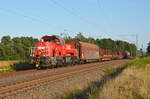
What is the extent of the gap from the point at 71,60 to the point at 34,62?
6.87 m

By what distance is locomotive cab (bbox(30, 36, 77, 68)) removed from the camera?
59.0 ft

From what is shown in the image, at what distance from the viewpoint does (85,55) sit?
29.3m

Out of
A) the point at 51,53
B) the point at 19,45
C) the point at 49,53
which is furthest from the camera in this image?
the point at 19,45

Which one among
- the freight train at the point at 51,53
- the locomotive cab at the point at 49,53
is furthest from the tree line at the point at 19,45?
the locomotive cab at the point at 49,53

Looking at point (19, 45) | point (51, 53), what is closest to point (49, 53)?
point (51, 53)

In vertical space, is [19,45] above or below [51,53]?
above

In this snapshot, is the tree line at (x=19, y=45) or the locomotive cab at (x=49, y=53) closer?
the locomotive cab at (x=49, y=53)

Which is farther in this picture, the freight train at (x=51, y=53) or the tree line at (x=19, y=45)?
the tree line at (x=19, y=45)

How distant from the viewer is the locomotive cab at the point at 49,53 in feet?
59.0

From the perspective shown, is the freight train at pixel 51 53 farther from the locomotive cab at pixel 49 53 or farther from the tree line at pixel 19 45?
the tree line at pixel 19 45

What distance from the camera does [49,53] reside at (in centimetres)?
1881

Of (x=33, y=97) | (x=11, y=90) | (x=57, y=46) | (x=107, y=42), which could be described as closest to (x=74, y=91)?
(x=33, y=97)

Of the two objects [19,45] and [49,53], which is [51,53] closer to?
[49,53]

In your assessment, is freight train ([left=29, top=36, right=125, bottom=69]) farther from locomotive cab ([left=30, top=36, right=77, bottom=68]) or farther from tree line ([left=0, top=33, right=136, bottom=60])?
tree line ([left=0, top=33, right=136, bottom=60])
